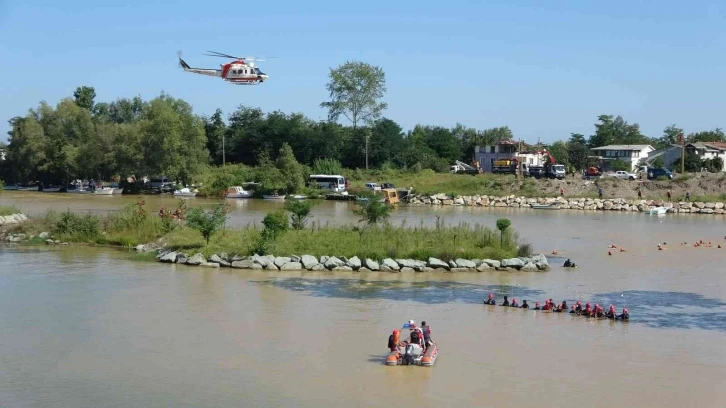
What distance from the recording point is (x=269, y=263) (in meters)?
23.8

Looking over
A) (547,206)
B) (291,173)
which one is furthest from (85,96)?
(547,206)

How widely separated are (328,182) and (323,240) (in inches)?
1638

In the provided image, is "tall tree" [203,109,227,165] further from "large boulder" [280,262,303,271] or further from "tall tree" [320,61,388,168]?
"large boulder" [280,262,303,271]

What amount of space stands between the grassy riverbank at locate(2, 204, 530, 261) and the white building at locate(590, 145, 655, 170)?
57873 mm

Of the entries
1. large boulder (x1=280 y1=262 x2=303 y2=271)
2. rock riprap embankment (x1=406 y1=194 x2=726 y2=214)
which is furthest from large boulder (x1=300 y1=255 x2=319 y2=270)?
rock riprap embankment (x1=406 y1=194 x2=726 y2=214)

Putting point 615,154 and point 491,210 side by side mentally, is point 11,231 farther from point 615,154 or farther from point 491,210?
point 615,154

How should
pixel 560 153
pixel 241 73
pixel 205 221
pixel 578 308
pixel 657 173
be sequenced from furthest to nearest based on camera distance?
pixel 560 153 → pixel 657 173 → pixel 241 73 → pixel 205 221 → pixel 578 308

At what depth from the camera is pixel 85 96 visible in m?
107

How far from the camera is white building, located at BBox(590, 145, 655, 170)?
8044 cm

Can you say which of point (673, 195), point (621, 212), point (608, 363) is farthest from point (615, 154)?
point (608, 363)

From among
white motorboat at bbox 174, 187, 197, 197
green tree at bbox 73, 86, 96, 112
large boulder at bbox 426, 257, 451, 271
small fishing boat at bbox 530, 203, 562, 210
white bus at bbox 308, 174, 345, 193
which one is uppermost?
green tree at bbox 73, 86, 96, 112

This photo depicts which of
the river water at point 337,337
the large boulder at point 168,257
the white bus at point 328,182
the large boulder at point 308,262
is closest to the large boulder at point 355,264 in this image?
the river water at point 337,337

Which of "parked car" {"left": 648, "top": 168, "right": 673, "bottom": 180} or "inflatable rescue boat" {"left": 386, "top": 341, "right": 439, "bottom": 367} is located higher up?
"parked car" {"left": 648, "top": 168, "right": 673, "bottom": 180}

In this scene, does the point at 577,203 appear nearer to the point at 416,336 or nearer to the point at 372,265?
the point at 372,265
